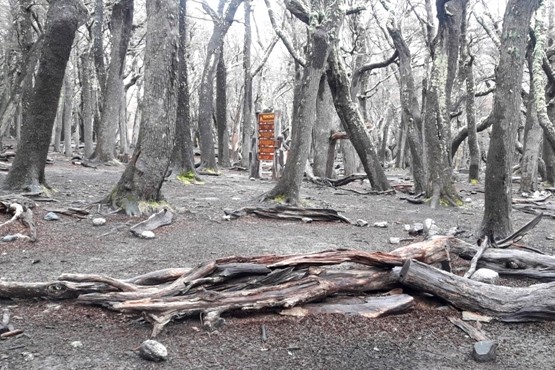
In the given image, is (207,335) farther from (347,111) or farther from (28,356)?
(347,111)

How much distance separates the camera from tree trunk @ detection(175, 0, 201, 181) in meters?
11.5

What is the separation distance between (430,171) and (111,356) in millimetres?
8470

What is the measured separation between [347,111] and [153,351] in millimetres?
9329

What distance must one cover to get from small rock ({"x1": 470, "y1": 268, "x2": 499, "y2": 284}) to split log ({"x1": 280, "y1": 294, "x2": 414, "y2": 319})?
3.08ft

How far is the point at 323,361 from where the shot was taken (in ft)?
9.82

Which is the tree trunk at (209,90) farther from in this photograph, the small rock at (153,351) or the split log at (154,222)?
the small rock at (153,351)

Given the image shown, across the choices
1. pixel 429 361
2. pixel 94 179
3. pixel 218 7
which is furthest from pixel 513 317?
pixel 218 7

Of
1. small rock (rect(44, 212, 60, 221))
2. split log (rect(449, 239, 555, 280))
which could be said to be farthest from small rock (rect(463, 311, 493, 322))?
small rock (rect(44, 212, 60, 221))

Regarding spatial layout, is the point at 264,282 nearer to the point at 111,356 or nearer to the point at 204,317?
the point at 204,317

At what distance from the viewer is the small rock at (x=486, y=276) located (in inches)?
171

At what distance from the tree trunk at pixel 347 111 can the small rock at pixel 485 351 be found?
8688 millimetres

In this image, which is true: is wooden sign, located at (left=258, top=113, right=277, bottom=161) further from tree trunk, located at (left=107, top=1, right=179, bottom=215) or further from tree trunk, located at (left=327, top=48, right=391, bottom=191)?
tree trunk, located at (left=107, top=1, right=179, bottom=215)

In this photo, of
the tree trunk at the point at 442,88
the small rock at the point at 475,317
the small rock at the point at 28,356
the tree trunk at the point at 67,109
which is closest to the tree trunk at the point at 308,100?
the tree trunk at the point at 442,88

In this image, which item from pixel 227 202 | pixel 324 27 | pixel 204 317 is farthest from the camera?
pixel 227 202
